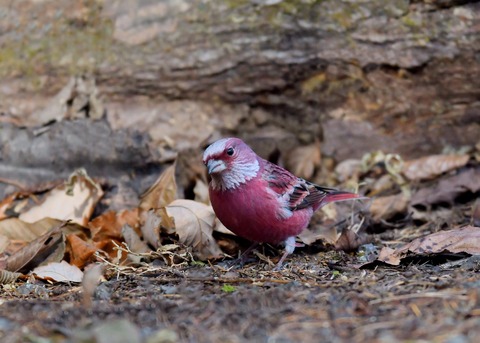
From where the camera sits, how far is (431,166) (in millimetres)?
6234

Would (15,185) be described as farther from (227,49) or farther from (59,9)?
(227,49)

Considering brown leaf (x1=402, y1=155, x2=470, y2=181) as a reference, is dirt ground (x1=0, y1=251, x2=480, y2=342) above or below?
above

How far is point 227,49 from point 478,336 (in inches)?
Result: 157

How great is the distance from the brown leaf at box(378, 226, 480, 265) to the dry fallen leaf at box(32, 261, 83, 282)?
1890 millimetres

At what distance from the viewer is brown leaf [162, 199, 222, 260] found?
4867 mm

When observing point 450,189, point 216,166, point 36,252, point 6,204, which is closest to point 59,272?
point 36,252

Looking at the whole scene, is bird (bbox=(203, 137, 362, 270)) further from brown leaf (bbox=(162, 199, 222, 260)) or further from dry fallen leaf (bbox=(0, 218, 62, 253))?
dry fallen leaf (bbox=(0, 218, 62, 253))

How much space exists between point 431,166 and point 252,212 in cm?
226

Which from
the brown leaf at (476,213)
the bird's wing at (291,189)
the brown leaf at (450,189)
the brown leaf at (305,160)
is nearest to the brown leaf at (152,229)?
the bird's wing at (291,189)

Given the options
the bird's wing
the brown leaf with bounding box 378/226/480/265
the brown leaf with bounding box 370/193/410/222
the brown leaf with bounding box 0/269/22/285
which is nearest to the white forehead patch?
the bird's wing

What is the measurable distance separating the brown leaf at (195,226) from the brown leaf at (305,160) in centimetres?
167

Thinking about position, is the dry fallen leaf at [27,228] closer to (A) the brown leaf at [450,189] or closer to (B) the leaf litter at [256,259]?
(B) the leaf litter at [256,259]

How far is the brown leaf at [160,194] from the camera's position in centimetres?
544

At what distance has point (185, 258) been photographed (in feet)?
15.4
